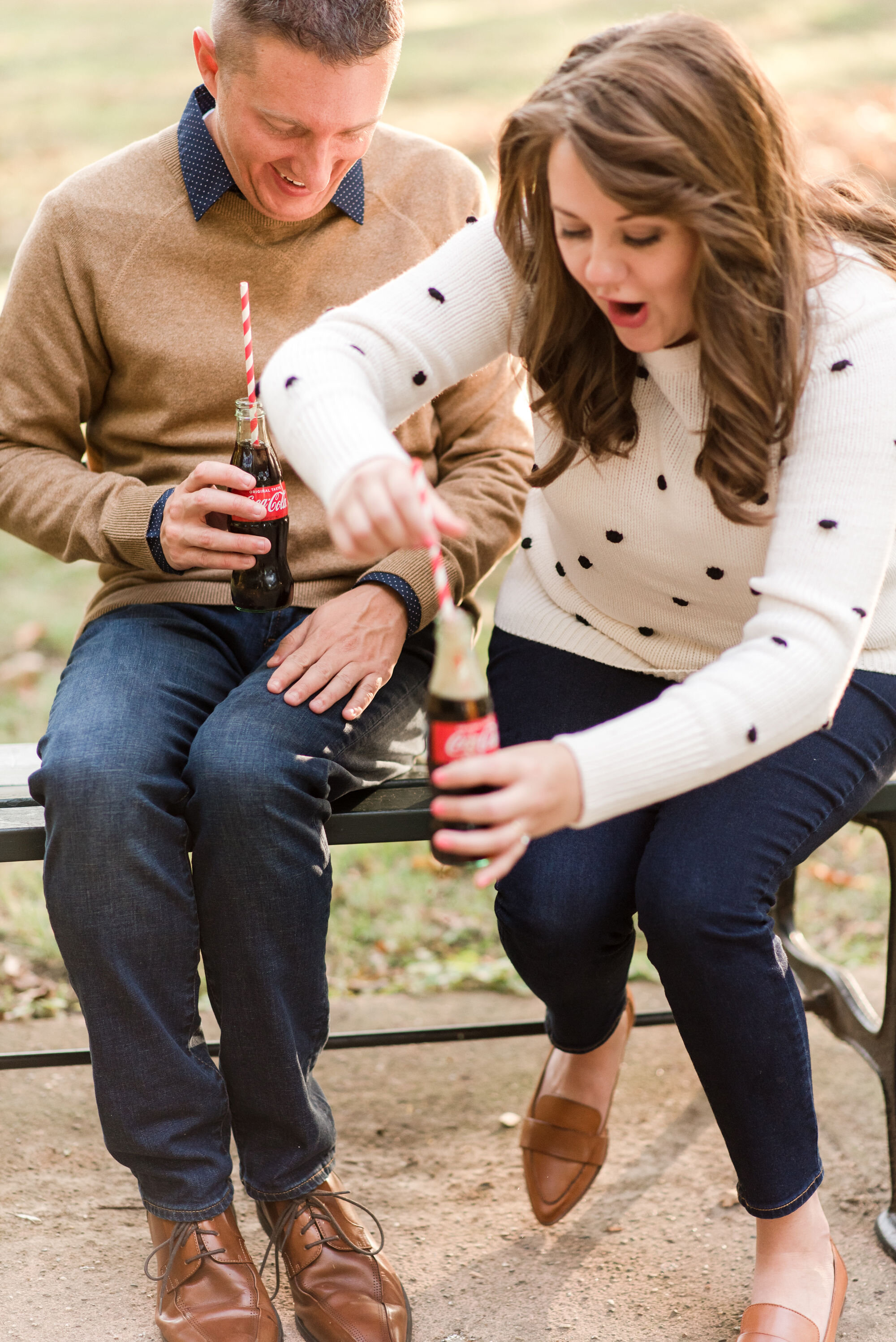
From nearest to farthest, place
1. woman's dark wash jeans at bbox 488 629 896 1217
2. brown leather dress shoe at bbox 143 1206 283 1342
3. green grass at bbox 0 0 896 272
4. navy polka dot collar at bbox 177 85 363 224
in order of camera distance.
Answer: woman's dark wash jeans at bbox 488 629 896 1217 → brown leather dress shoe at bbox 143 1206 283 1342 → navy polka dot collar at bbox 177 85 363 224 → green grass at bbox 0 0 896 272

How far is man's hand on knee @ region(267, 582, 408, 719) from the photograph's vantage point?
7.57 ft

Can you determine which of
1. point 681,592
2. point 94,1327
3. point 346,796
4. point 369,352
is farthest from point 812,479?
point 94,1327

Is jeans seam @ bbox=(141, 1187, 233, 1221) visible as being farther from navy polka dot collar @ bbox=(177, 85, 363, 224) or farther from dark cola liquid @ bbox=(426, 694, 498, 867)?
navy polka dot collar @ bbox=(177, 85, 363, 224)

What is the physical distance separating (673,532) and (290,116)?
932 millimetres

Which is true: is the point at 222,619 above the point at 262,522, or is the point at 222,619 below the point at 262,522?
below

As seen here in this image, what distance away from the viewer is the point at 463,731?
5.58 ft

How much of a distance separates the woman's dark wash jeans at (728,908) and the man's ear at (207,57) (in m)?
1.27

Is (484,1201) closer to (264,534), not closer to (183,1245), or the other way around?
(183,1245)

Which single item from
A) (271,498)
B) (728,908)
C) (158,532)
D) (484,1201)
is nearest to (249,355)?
(271,498)

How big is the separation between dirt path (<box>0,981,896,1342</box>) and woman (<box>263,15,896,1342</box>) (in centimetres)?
15

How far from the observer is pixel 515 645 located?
8.21ft

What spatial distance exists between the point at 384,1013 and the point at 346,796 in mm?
1020

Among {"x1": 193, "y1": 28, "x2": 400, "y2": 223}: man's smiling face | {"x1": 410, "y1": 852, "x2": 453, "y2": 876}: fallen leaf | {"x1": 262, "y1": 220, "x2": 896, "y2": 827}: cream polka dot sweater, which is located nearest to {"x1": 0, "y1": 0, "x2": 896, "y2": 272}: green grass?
{"x1": 410, "y1": 852, "x2": 453, "y2": 876}: fallen leaf

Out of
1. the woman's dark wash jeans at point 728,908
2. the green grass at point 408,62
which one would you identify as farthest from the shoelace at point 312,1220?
the green grass at point 408,62
